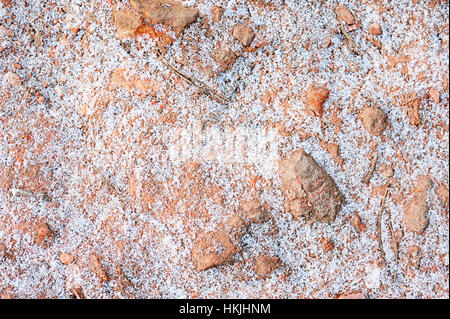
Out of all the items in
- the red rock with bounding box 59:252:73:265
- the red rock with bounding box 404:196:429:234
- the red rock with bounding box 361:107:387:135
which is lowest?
the red rock with bounding box 59:252:73:265

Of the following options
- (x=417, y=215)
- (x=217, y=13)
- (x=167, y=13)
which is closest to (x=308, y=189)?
(x=417, y=215)

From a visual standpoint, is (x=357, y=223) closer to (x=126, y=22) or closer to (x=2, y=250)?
(x=126, y=22)

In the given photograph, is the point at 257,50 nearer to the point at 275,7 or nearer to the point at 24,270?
the point at 275,7

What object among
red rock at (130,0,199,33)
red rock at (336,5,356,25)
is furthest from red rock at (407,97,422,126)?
red rock at (130,0,199,33)

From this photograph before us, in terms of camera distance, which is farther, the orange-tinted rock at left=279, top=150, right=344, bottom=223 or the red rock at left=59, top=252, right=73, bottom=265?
the red rock at left=59, top=252, right=73, bottom=265

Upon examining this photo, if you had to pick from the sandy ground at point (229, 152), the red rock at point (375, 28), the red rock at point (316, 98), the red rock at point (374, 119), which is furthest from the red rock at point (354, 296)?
the red rock at point (375, 28)

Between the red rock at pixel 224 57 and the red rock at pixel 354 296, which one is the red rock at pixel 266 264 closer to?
the red rock at pixel 354 296

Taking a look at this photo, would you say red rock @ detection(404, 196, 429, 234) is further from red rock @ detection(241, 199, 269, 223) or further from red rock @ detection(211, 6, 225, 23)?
red rock @ detection(211, 6, 225, 23)

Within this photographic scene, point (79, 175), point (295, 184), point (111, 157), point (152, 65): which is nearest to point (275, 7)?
point (152, 65)
